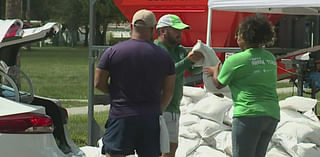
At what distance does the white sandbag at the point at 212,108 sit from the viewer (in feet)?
26.6

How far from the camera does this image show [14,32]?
509 centimetres

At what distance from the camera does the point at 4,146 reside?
15.4 feet

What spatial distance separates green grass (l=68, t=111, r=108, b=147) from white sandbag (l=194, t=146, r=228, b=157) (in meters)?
1.99

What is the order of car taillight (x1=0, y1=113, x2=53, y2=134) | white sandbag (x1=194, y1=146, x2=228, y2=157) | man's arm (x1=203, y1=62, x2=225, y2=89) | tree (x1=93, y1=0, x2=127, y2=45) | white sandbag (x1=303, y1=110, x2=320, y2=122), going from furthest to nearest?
tree (x1=93, y1=0, x2=127, y2=45) → white sandbag (x1=303, y1=110, x2=320, y2=122) → white sandbag (x1=194, y1=146, x2=228, y2=157) → man's arm (x1=203, y1=62, x2=225, y2=89) → car taillight (x1=0, y1=113, x2=53, y2=134)

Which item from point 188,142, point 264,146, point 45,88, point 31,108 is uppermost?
point 31,108

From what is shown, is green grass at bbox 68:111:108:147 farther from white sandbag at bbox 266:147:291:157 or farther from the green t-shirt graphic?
the green t-shirt graphic

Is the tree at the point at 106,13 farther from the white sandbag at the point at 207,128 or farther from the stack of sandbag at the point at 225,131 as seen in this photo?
the white sandbag at the point at 207,128

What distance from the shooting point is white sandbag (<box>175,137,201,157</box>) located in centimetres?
782

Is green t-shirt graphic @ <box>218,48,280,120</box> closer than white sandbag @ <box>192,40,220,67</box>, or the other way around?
green t-shirt graphic @ <box>218,48,280,120</box>

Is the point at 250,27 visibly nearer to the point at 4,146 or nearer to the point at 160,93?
the point at 160,93

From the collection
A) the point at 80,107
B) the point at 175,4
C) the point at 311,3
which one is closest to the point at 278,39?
the point at 175,4

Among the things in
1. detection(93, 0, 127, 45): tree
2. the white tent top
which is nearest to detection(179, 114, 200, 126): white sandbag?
the white tent top

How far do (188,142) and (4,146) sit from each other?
3.62 meters

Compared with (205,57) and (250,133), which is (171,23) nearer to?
(205,57)
